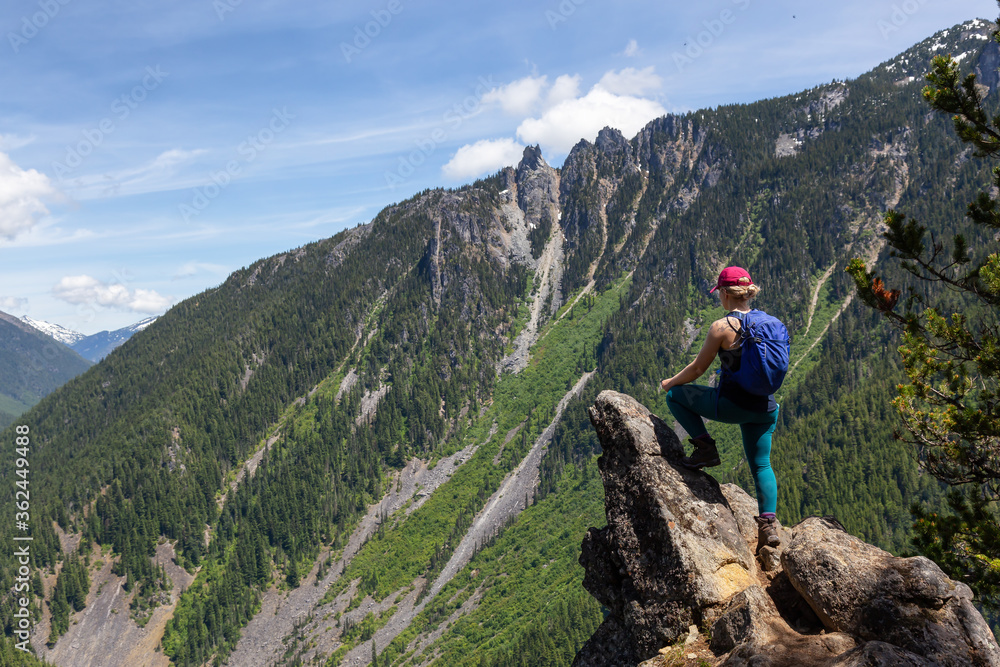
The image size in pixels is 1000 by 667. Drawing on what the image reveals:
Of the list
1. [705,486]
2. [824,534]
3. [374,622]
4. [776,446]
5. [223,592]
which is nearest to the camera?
[824,534]

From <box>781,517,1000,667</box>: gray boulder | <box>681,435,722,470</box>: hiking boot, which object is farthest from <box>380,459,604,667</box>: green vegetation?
<box>781,517,1000,667</box>: gray boulder

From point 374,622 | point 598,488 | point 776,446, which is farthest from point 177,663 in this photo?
point 776,446

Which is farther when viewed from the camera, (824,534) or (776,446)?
(776,446)

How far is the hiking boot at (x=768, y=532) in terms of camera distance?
11.5 meters

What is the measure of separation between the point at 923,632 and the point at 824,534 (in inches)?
89.3

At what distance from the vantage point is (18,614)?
160875 mm

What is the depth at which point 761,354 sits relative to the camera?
10.0 metres

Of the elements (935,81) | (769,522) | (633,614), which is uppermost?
(935,81)

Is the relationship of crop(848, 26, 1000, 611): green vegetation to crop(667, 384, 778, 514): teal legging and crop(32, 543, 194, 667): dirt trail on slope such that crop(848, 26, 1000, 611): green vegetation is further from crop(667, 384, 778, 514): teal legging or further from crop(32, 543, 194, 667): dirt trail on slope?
crop(32, 543, 194, 667): dirt trail on slope

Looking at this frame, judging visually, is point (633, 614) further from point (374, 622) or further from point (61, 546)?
point (61, 546)

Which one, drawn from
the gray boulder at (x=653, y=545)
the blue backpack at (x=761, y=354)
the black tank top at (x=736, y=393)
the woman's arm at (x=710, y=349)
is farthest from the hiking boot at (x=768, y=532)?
the woman's arm at (x=710, y=349)

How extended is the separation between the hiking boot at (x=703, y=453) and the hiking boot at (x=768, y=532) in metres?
1.44

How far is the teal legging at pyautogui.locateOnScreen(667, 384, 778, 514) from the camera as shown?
1078cm

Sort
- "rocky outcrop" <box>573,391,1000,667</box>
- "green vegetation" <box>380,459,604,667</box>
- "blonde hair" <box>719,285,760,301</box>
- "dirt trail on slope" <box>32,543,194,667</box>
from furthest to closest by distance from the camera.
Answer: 1. "dirt trail on slope" <box>32,543,194,667</box>
2. "green vegetation" <box>380,459,604,667</box>
3. "blonde hair" <box>719,285,760,301</box>
4. "rocky outcrop" <box>573,391,1000,667</box>
